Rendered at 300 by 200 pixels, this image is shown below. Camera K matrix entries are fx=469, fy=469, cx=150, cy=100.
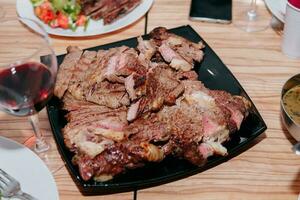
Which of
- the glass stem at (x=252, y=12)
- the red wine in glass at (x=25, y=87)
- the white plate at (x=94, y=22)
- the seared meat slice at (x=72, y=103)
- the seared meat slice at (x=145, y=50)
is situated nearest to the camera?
the red wine in glass at (x=25, y=87)

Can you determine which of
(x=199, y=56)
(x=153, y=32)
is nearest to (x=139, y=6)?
(x=153, y=32)

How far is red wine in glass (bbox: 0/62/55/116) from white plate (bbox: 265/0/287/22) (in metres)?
1.02

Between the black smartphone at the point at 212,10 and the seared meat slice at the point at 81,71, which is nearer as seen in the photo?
the seared meat slice at the point at 81,71

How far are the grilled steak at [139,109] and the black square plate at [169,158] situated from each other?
0.08 ft

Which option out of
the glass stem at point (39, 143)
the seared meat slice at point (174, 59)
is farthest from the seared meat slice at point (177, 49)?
the glass stem at point (39, 143)

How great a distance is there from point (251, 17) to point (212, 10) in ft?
0.53

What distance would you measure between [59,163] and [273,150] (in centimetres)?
65

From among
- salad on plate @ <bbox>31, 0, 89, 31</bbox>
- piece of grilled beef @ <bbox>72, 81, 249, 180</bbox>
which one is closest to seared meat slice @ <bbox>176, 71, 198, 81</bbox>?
piece of grilled beef @ <bbox>72, 81, 249, 180</bbox>

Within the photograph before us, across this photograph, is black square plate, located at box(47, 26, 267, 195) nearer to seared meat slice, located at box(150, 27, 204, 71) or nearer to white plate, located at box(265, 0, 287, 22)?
seared meat slice, located at box(150, 27, 204, 71)

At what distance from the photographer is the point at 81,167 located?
1.25 meters

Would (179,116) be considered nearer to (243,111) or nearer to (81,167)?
(243,111)

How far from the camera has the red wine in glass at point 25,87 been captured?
1218 millimetres

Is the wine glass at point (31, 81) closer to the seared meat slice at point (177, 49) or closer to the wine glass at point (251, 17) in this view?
the seared meat slice at point (177, 49)

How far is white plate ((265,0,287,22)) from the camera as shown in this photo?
187 centimetres
